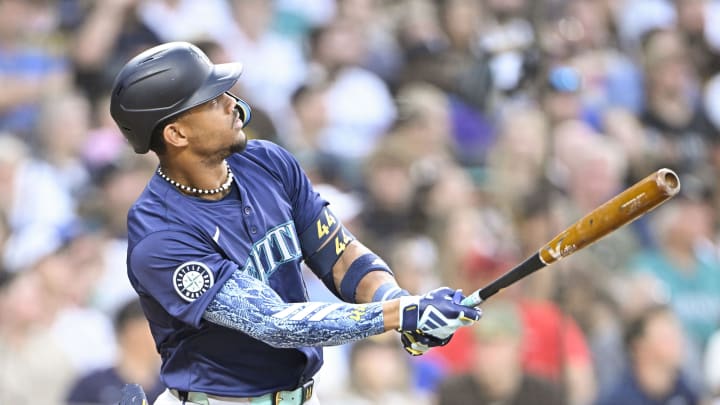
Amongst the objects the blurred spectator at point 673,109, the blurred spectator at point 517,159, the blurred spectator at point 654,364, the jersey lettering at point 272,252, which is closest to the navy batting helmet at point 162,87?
the jersey lettering at point 272,252

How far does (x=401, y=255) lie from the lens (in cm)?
634

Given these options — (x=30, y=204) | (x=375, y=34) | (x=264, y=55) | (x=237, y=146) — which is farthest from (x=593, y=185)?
(x=237, y=146)

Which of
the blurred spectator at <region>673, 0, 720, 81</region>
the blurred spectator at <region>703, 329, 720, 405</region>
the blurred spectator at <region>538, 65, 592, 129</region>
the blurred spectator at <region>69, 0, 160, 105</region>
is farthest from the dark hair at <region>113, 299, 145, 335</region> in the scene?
the blurred spectator at <region>673, 0, 720, 81</region>

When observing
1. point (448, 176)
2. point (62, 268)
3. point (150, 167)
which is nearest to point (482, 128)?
point (448, 176)

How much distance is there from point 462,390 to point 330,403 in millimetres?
801

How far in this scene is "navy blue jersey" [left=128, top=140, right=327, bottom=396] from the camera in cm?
317

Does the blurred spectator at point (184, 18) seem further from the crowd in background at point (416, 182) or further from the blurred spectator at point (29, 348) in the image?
the blurred spectator at point (29, 348)

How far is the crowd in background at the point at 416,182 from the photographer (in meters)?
5.80

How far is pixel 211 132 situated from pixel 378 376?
9.94 feet

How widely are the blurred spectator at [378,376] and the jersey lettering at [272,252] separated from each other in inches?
105

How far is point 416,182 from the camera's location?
6.67 metres

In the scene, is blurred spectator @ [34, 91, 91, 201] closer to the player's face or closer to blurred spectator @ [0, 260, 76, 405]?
blurred spectator @ [0, 260, 76, 405]

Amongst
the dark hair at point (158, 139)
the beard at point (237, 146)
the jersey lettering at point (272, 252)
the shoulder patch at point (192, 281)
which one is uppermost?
the dark hair at point (158, 139)

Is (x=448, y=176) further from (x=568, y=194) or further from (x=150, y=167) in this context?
(x=150, y=167)
